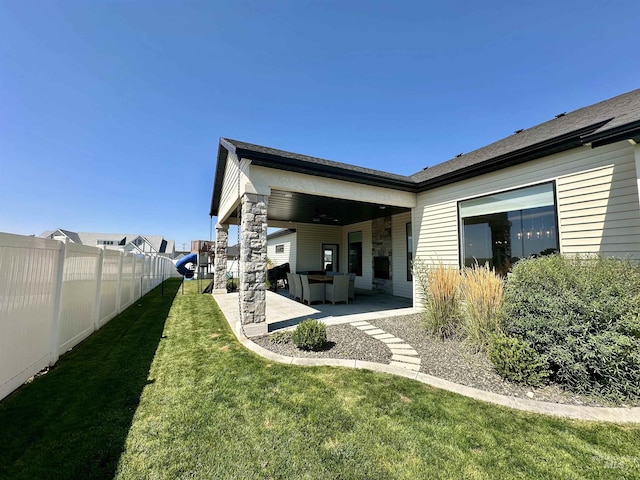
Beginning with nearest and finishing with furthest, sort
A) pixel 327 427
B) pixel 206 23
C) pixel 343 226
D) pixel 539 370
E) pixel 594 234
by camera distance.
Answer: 1. pixel 327 427
2. pixel 539 370
3. pixel 594 234
4. pixel 206 23
5. pixel 343 226

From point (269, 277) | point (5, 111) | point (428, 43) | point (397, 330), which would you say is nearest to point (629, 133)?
point (397, 330)

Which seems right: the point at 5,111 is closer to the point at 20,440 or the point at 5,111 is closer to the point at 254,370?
the point at 20,440

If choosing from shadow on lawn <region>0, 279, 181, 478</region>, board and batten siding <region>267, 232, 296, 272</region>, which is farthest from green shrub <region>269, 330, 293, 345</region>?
board and batten siding <region>267, 232, 296, 272</region>

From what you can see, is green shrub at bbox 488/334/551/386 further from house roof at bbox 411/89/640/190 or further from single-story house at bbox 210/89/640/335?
house roof at bbox 411/89/640/190

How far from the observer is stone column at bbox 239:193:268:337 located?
4816mm

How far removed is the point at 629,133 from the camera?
319cm

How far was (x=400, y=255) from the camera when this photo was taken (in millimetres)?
9797

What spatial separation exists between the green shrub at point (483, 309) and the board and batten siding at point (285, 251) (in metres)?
10.00

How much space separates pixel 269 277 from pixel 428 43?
1095 centimetres

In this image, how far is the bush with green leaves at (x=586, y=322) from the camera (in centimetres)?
258

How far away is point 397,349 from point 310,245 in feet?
30.5

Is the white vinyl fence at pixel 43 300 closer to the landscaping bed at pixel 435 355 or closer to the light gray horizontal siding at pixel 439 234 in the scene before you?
the landscaping bed at pixel 435 355

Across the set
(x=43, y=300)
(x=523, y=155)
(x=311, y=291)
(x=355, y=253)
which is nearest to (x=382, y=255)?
(x=355, y=253)

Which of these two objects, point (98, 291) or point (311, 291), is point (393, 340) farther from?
point (98, 291)
